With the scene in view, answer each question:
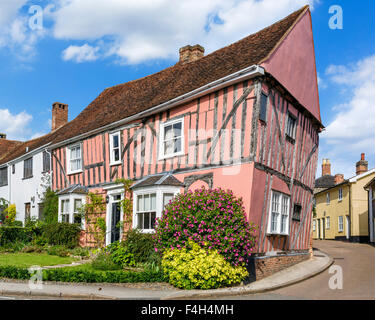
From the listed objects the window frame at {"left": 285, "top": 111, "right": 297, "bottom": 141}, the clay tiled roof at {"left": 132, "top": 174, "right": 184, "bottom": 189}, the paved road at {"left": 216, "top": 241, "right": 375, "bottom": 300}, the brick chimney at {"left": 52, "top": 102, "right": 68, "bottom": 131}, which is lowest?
the paved road at {"left": 216, "top": 241, "right": 375, "bottom": 300}

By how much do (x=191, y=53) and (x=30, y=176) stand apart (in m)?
11.8

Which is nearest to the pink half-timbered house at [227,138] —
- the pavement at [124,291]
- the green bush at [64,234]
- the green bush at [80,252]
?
the green bush at [64,234]

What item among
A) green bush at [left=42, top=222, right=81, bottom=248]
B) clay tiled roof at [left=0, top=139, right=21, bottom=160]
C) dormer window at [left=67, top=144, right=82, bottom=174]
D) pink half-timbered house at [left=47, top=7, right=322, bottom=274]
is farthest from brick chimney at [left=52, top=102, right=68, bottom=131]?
green bush at [left=42, top=222, right=81, bottom=248]

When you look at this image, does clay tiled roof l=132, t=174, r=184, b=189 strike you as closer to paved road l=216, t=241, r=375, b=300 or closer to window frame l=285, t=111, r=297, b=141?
window frame l=285, t=111, r=297, b=141

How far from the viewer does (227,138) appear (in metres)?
12.0

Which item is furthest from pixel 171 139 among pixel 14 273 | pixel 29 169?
pixel 29 169

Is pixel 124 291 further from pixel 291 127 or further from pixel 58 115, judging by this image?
pixel 58 115

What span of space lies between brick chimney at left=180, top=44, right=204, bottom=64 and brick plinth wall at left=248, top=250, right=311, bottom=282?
9.21 m

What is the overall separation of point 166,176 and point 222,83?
3.56 meters

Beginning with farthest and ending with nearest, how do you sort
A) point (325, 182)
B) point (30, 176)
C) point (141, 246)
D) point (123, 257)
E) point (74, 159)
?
point (325, 182), point (30, 176), point (74, 159), point (141, 246), point (123, 257)

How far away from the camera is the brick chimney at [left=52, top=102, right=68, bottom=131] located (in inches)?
1028

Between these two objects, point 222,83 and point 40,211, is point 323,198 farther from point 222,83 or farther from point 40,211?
point 222,83

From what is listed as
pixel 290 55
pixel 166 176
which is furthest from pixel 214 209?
pixel 290 55

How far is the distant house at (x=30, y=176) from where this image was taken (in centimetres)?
2117
